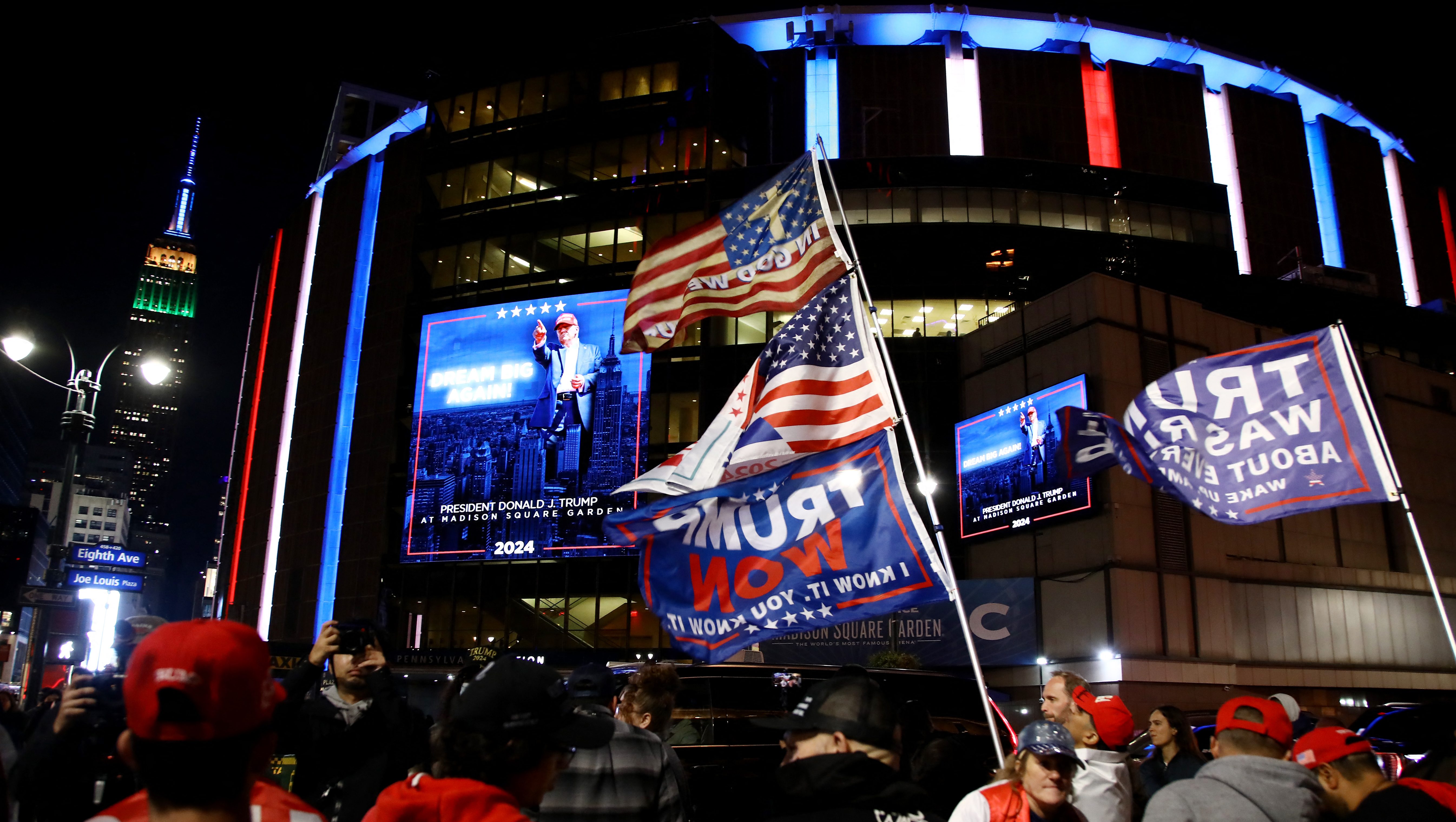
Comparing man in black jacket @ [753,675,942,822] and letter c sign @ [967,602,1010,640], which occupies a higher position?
letter c sign @ [967,602,1010,640]

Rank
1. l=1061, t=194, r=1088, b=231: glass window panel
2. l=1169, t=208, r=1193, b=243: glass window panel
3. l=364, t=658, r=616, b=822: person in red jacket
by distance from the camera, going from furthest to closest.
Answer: l=1169, t=208, r=1193, b=243: glass window panel
l=1061, t=194, r=1088, b=231: glass window panel
l=364, t=658, r=616, b=822: person in red jacket

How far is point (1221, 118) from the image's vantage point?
44.3 meters

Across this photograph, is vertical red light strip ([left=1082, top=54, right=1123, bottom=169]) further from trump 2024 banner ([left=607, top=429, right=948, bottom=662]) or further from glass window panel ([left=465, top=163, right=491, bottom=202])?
trump 2024 banner ([left=607, top=429, right=948, bottom=662])

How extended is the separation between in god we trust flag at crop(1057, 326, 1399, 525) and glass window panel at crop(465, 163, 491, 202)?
122ft

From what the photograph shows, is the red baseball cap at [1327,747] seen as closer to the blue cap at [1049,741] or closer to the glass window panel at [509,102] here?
the blue cap at [1049,741]

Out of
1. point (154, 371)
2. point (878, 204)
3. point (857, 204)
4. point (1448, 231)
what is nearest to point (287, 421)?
point (857, 204)

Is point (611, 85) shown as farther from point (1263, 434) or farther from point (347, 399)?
point (1263, 434)

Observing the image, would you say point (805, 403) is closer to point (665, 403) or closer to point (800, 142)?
point (665, 403)

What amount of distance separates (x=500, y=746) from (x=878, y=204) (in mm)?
36599

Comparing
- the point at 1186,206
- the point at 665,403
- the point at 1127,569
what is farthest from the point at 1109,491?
the point at 1186,206

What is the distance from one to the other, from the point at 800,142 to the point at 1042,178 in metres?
10.0

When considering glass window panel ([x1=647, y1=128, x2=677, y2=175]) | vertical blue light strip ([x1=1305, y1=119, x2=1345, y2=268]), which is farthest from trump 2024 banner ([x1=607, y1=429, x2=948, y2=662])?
vertical blue light strip ([x1=1305, y1=119, x2=1345, y2=268])

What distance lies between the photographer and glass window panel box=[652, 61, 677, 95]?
131ft

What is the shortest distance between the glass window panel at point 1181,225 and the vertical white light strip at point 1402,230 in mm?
14800
